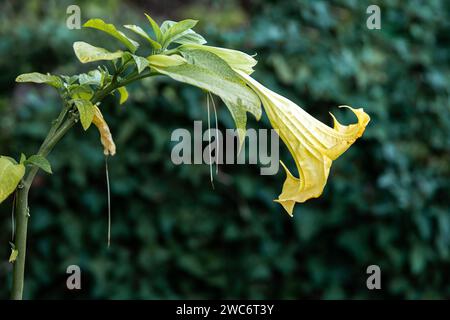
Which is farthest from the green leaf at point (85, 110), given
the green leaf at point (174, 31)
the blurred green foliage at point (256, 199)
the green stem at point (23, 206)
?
the blurred green foliage at point (256, 199)

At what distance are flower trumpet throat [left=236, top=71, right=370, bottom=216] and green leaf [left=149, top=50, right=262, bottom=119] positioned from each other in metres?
0.07

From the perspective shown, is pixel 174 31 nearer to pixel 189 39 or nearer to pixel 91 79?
pixel 189 39

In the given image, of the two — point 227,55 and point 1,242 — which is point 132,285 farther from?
point 227,55

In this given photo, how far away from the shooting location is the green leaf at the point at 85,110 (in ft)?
3.12

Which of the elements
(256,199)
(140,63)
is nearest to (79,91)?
(140,63)

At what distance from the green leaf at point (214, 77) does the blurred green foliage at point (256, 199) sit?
1.85 m

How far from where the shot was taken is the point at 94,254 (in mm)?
2840

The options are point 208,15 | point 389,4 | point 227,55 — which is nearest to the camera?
point 227,55

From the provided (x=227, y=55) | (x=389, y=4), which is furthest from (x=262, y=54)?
(x=227, y=55)

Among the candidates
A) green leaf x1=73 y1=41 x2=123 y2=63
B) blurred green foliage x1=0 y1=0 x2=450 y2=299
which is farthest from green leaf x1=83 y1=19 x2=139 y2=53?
blurred green foliage x1=0 y1=0 x2=450 y2=299

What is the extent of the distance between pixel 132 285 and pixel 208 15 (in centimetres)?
217

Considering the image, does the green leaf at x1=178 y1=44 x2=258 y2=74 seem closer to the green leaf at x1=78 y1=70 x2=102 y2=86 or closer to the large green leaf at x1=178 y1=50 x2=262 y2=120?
the large green leaf at x1=178 y1=50 x2=262 y2=120

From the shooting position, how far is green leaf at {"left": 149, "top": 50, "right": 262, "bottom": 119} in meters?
0.87

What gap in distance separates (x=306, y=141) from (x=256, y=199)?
1874mm
